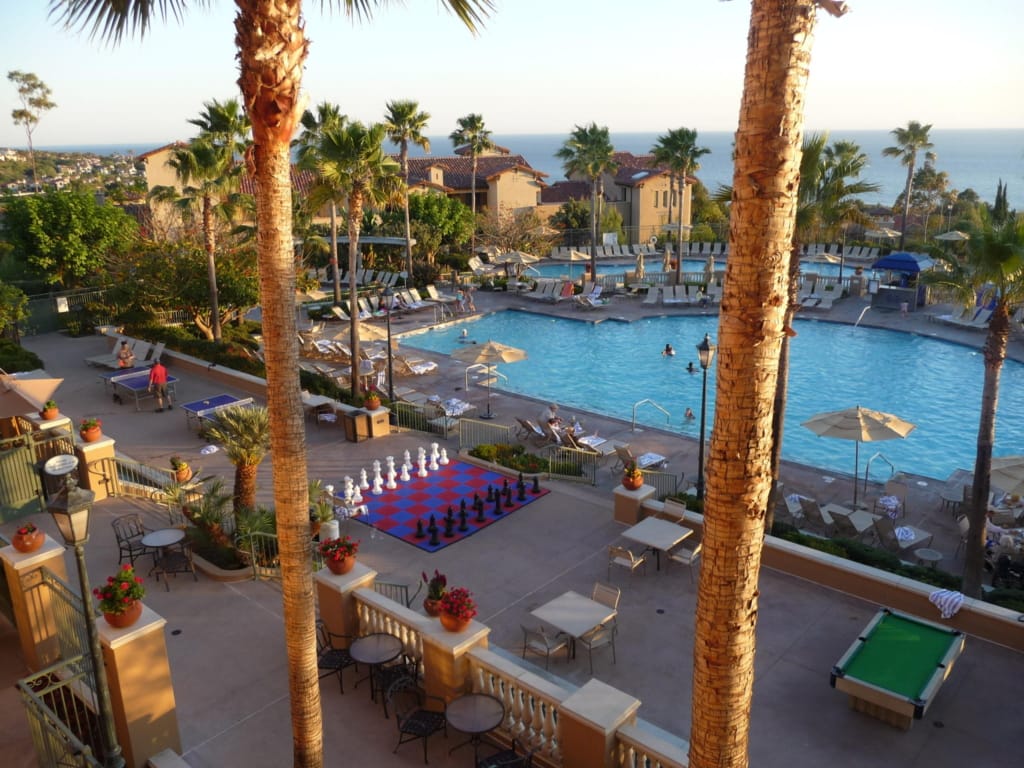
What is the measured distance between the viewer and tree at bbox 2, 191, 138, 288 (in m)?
31.8

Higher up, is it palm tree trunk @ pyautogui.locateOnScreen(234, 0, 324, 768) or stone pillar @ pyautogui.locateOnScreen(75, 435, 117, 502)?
palm tree trunk @ pyautogui.locateOnScreen(234, 0, 324, 768)

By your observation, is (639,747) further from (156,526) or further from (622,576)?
(156,526)

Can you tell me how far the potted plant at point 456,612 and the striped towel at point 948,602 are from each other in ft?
22.0

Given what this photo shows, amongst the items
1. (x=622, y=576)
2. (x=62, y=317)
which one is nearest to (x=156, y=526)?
(x=622, y=576)

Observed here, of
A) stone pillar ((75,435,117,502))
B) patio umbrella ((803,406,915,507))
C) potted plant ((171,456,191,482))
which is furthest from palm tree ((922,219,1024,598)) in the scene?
stone pillar ((75,435,117,502))

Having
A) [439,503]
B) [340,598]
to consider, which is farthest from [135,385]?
[340,598]

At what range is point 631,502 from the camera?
14586mm

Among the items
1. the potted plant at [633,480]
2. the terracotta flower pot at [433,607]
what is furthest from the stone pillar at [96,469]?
the potted plant at [633,480]

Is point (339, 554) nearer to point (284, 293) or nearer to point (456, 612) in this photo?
point (456, 612)

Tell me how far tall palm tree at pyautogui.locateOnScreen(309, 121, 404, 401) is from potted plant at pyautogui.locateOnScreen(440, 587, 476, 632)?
1381 cm

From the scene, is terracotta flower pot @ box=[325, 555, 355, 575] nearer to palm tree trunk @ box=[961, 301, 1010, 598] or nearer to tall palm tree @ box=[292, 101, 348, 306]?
A: palm tree trunk @ box=[961, 301, 1010, 598]

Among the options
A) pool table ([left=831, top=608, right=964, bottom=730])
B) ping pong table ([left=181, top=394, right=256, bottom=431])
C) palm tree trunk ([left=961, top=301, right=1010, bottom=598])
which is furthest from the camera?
ping pong table ([left=181, top=394, right=256, bottom=431])

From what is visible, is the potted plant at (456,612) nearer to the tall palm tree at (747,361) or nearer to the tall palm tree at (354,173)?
the tall palm tree at (747,361)

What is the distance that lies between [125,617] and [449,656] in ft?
11.3
